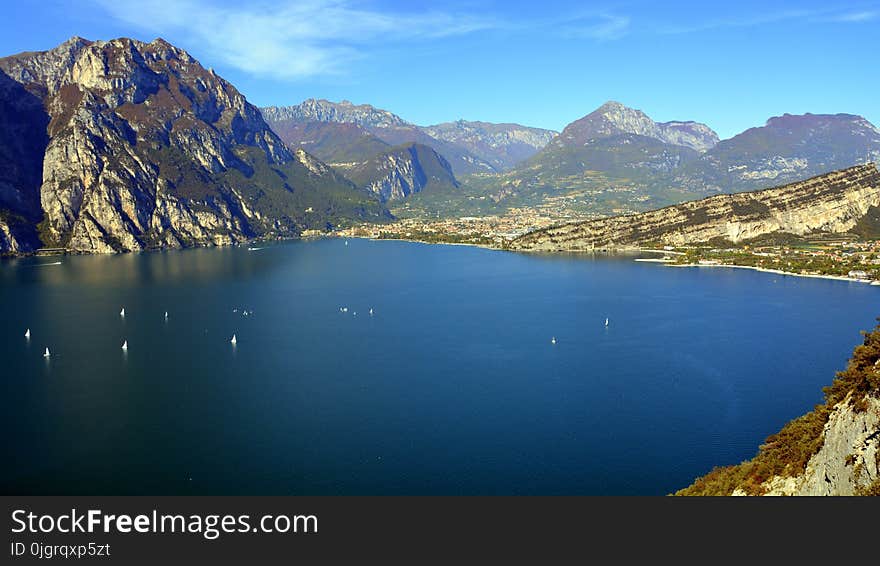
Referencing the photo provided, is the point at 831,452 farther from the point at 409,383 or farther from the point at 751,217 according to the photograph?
the point at 751,217

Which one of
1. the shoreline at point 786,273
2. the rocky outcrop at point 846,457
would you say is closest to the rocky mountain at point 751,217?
the shoreline at point 786,273

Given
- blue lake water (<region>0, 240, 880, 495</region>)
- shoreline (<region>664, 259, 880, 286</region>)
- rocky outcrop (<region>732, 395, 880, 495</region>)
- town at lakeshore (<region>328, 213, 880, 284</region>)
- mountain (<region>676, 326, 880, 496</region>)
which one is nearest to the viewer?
rocky outcrop (<region>732, 395, 880, 495</region>)

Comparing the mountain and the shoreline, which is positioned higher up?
the shoreline

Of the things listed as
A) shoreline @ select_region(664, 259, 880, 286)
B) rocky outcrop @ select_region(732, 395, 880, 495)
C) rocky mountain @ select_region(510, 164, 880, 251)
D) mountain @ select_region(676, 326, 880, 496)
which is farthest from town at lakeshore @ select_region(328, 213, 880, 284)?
rocky outcrop @ select_region(732, 395, 880, 495)

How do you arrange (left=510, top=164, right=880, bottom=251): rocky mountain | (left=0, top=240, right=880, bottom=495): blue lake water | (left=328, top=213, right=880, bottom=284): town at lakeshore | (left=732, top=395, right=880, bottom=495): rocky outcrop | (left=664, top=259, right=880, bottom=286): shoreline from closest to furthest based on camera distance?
(left=732, top=395, right=880, bottom=495): rocky outcrop → (left=0, top=240, right=880, bottom=495): blue lake water → (left=664, top=259, right=880, bottom=286): shoreline → (left=328, top=213, right=880, bottom=284): town at lakeshore → (left=510, top=164, right=880, bottom=251): rocky mountain

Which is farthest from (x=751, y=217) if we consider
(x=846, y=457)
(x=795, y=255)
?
(x=846, y=457)

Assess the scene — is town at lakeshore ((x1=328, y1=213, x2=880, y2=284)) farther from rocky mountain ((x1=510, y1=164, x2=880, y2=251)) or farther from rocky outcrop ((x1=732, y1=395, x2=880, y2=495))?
rocky outcrop ((x1=732, y1=395, x2=880, y2=495))
